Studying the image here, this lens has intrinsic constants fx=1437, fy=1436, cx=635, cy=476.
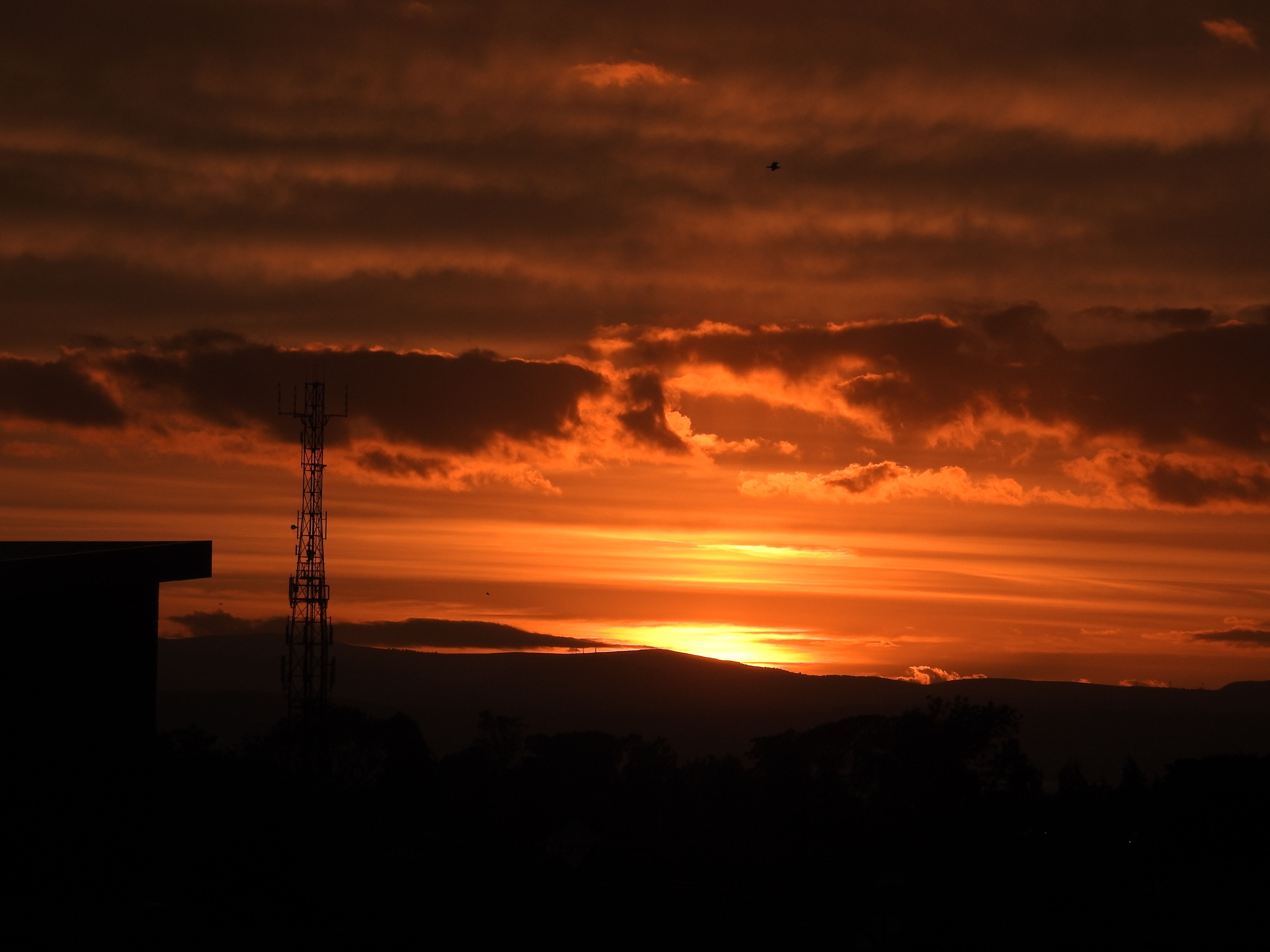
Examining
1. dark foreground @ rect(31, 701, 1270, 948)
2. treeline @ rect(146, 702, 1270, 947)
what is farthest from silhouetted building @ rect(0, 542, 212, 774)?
treeline @ rect(146, 702, 1270, 947)

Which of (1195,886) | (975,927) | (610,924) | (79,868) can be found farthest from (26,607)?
(1195,886)

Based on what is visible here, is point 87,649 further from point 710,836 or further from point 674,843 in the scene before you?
point 710,836

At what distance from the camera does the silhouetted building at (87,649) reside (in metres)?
52.3

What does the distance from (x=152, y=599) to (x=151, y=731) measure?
5769 mm

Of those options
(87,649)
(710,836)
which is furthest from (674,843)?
(87,649)

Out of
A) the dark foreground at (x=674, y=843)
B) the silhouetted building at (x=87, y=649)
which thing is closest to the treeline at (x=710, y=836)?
the dark foreground at (x=674, y=843)

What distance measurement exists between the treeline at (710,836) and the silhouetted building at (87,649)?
135 inches

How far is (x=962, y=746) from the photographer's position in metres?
117

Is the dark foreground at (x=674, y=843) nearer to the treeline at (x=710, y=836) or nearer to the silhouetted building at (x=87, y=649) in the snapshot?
the treeline at (x=710, y=836)

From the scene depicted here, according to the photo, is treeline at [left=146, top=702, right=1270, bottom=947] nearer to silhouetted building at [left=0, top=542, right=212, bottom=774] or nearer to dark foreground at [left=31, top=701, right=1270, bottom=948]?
dark foreground at [left=31, top=701, right=1270, bottom=948]

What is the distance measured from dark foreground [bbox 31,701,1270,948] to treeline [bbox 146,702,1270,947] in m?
0.23

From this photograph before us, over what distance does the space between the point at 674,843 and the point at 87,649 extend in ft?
190

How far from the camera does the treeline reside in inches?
2341

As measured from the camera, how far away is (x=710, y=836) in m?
110
